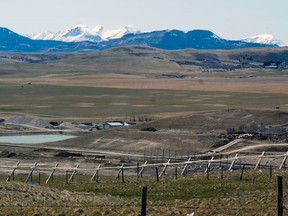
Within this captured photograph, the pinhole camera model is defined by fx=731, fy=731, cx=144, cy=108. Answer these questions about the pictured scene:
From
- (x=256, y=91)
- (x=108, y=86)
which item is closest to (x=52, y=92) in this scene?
(x=108, y=86)

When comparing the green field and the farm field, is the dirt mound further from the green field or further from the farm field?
the green field

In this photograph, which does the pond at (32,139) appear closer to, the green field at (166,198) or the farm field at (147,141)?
the farm field at (147,141)

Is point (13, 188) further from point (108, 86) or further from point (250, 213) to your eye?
point (108, 86)

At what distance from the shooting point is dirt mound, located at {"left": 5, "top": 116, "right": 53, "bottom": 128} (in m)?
Result: 96.1

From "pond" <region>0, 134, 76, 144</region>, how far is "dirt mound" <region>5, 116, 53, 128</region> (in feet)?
30.4

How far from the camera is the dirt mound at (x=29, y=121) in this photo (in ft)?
315

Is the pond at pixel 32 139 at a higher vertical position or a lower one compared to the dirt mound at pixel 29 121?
lower

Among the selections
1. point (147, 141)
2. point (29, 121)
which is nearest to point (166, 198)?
point (147, 141)

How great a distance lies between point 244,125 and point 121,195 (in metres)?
54.5

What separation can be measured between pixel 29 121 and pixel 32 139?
50.3ft

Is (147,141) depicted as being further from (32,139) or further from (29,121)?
(29,121)

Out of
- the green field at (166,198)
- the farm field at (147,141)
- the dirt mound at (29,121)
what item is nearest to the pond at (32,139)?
the farm field at (147,141)

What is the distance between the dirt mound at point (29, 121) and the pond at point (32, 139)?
926cm

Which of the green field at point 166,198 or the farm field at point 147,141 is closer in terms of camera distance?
the green field at point 166,198
